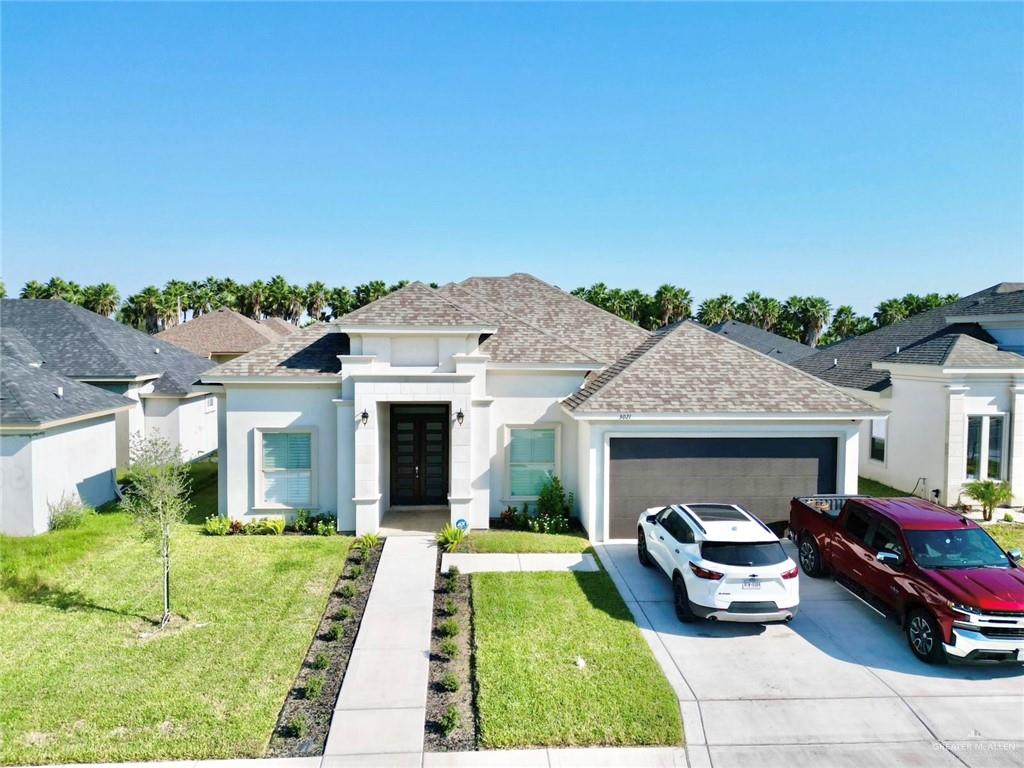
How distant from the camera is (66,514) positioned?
14391 mm

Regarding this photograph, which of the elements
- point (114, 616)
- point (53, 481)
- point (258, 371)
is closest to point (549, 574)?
point (114, 616)

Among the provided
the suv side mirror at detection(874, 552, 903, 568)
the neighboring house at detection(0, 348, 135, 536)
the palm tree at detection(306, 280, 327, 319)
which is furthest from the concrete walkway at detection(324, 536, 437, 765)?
the palm tree at detection(306, 280, 327, 319)

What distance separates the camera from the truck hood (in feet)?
26.5

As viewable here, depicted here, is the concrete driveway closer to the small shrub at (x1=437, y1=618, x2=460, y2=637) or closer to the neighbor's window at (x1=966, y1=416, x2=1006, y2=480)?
the small shrub at (x1=437, y1=618, x2=460, y2=637)

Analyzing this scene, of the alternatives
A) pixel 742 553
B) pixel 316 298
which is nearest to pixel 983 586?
pixel 742 553

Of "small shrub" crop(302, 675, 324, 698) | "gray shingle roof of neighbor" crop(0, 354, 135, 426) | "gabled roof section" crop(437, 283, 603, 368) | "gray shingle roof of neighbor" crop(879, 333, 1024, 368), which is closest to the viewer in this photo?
"small shrub" crop(302, 675, 324, 698)

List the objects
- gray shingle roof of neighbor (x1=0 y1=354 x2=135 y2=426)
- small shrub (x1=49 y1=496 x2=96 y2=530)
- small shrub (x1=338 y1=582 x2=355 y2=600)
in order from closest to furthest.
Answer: small shrub (x1=338 y1=582 x2=355 y2=600), gray shingle roof of neighbor (x1=0 y1=354 x2=135 y2=426), small shrub (x1=49 y1=496 x2=96 y2=530)

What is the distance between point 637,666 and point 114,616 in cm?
830

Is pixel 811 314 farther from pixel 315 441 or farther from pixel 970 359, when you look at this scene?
pixel 315 441

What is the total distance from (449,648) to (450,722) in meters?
1.84

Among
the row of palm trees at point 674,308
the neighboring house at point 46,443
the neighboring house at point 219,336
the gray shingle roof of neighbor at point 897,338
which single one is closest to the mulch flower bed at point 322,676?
the neighboring house at point 46,443

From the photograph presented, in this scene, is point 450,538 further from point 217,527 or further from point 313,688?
point 313,688

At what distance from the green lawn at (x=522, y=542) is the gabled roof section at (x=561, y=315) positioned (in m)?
6.03

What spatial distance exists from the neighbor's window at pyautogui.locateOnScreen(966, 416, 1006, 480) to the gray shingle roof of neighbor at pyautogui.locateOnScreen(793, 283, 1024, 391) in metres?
2.87
